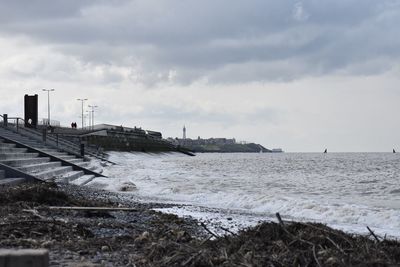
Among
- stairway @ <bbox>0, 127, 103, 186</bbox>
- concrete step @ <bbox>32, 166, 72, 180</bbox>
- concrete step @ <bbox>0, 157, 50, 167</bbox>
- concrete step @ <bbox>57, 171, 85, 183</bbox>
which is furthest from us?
concrete step @ <bbox>57, 171, 85, 183</bbox>

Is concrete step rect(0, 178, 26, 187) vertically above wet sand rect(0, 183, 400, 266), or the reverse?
concrete step rect(0, 178, 26, 187)

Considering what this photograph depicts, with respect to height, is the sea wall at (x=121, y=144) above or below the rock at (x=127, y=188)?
above

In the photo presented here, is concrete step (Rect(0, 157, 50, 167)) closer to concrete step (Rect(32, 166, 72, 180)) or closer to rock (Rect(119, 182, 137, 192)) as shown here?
concrete step (Rect(32, 166, 72, 180))

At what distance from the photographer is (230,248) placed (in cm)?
649

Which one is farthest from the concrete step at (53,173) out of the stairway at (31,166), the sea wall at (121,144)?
the sea wall at (121,144)

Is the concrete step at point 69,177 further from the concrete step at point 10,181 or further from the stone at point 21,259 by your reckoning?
the stone at point 21,259

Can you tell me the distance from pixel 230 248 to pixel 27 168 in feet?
50.0

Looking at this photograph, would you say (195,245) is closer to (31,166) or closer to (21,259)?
(21,259)

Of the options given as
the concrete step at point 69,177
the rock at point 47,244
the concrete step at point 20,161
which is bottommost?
the concrete step at point 69,177

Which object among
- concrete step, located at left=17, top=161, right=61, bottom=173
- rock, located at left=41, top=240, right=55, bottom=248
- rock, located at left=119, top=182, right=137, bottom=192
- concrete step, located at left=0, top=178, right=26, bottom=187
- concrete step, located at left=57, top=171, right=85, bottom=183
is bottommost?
rock, located at left=119, top=182, right=137, bottom=192

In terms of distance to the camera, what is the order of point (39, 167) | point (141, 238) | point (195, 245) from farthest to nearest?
1. point (39, 167)
2. point (141, 238)
3. point (195, 245)

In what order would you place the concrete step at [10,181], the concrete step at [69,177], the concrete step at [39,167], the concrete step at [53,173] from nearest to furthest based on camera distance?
1. the concrete step at [10,181]
2. the concrete step at [39,167]
3. the concrete step at [53,173]
4. the concrete step at [69,177]

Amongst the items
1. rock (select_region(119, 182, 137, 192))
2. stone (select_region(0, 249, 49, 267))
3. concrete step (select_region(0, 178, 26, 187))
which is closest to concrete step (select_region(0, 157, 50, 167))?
concrete step (select_region(0, 178, 26, 187))

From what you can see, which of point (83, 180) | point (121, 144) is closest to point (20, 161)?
point (83, 180)
